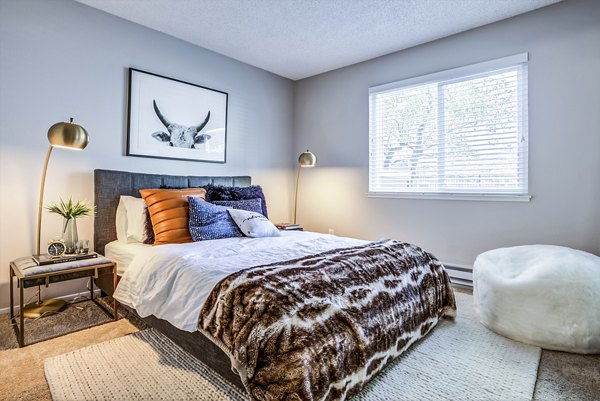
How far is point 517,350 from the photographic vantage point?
2.07 m

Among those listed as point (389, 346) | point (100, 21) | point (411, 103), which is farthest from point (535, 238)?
point (100, 21)

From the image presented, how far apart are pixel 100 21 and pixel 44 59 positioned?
2.06 feet

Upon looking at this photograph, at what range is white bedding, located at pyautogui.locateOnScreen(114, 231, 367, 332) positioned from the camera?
1.81 meters

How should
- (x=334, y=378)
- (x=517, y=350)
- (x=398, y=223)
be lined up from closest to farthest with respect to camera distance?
1. (x=334, y=378)
2. (x=517, y=350)
3. (x=398, y=223)

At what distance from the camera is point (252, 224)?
9.57 ft

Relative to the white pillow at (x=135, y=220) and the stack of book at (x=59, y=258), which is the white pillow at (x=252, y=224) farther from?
the stack of book at (x=59, y=258)

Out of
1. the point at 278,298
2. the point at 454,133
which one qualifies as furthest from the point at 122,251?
the point at 454,133

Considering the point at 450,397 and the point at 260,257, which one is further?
the point at 260,257

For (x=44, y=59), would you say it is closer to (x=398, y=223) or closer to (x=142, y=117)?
(x=142, y=117)

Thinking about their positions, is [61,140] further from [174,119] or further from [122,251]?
[174,119]

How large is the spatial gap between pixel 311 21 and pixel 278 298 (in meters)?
2.80

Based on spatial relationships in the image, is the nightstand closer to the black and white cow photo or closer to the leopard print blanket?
the leopard print blanket

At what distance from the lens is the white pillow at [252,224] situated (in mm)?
2898

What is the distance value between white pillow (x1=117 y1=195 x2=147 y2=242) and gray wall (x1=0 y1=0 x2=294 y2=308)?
418mm
